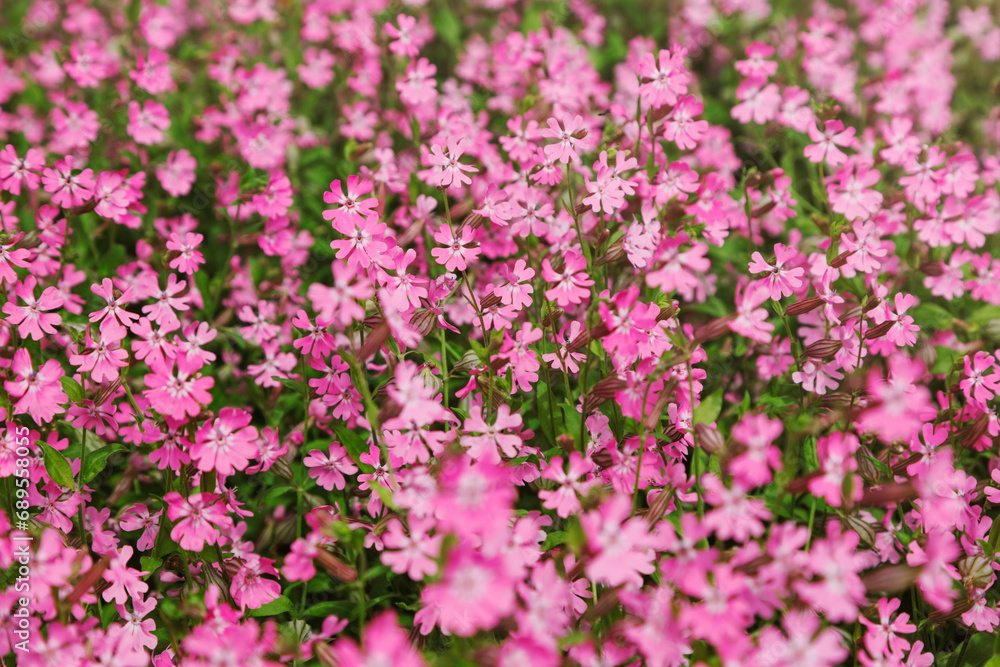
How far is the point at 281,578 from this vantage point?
192 cm

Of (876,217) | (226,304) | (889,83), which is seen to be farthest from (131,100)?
(889,83)

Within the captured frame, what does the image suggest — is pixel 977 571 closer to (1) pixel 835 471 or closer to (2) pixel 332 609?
(1) pixel 835 471

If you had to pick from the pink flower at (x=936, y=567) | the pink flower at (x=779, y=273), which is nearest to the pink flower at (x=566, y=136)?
the pink flower at (x=779, y=273)

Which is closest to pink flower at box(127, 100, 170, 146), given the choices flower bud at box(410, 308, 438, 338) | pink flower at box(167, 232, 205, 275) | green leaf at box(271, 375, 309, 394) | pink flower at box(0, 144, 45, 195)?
pink flower at box(0, 144, 45, 195)

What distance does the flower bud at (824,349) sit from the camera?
1.83m

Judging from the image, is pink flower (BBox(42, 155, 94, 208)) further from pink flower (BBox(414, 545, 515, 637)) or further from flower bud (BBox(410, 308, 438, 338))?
pink flower (BBox(414, 545, 515, 637))

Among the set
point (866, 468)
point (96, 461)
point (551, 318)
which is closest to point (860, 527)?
point (866, 468)

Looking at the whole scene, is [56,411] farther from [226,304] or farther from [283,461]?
[226,304]

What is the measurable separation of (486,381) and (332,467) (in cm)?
54

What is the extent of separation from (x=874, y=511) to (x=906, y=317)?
535mm

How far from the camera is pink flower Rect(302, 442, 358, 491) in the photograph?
1856mm

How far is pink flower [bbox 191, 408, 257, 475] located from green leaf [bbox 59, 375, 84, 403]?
15.4 inches

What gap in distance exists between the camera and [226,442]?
160 cm

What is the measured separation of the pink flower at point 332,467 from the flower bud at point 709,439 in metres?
0.89
